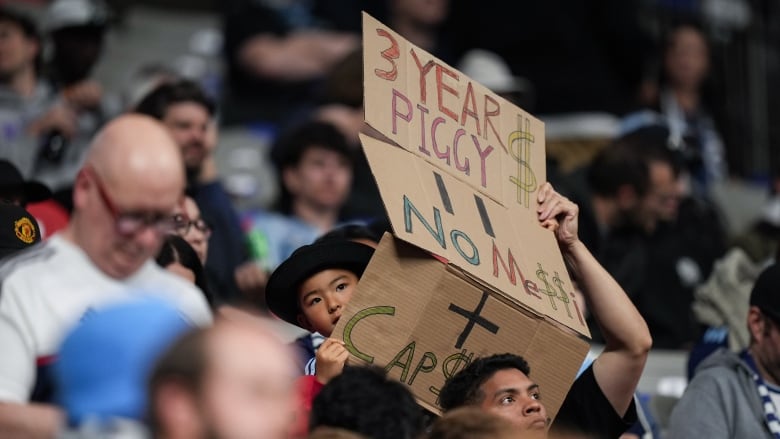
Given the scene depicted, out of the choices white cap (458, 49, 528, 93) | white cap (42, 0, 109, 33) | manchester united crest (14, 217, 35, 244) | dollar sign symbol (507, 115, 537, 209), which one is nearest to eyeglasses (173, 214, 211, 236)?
manchester united crest (14, 217, 35, 244)

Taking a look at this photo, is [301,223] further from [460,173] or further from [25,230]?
[25,230]

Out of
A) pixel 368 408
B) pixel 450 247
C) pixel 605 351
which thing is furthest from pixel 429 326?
pixel 368 408

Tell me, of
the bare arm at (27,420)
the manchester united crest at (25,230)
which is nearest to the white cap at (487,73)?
the manchester united crest at (25,230)

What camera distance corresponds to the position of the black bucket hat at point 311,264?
548cm

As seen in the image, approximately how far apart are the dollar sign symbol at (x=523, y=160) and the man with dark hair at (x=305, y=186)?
2.56m

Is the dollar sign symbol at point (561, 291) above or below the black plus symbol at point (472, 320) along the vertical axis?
above

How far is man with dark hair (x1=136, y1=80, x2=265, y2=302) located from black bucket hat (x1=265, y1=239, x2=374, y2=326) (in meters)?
1.79

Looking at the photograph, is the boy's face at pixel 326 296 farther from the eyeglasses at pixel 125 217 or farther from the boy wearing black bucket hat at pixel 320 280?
the eyeglasses at pixel 125 217

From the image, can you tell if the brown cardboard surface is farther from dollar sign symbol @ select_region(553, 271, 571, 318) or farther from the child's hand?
the child's hand

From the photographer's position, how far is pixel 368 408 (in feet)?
14.0

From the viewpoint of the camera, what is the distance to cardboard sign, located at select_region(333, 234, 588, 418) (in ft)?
16.8

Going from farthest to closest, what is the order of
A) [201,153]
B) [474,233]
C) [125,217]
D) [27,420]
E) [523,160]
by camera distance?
[201,153] → [523,160] → [474,233] → [125,217] → [27,420]

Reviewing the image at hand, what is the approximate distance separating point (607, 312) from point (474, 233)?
1.96 feet

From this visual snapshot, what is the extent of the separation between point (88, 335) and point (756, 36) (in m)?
11.1
